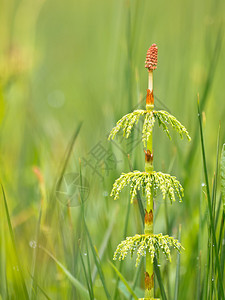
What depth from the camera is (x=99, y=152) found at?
75.6 inches

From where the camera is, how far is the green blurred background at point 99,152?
1.40 m

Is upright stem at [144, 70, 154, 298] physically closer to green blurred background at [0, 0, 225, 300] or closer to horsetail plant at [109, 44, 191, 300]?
horsetail plant at [109, 44, 191, 300]

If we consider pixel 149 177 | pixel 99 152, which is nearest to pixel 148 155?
pixel 149 177

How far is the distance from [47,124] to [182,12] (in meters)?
1.06

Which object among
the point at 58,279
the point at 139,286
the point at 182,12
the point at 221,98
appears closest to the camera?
the point at 58,279

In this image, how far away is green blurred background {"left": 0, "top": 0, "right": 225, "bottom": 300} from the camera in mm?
1396

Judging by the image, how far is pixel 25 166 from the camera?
258 centimetres

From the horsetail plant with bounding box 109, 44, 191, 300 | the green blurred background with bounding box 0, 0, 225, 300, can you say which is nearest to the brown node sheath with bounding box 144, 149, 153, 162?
the horsetail plant with bounding box 109, 44, 191, 300

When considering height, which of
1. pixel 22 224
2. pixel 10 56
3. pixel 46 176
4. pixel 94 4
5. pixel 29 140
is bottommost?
pixel 22 224

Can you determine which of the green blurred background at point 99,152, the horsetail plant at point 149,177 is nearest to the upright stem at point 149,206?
the horsetail plant at point 149,177

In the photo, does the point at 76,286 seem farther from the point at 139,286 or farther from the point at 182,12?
the point at 182,12

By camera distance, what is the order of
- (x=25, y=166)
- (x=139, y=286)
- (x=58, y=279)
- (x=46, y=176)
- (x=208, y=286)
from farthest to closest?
1. (x=25, y=166)
2. (x=46, y=176)
3. (x=139, y=286)
4. (x=58, y=279)
5. (x=208, y=286)

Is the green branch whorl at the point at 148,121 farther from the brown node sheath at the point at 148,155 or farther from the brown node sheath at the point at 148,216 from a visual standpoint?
the brown node sheath at the point at 148,216

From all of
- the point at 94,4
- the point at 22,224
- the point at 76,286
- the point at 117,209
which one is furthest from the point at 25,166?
the point at 94,4
